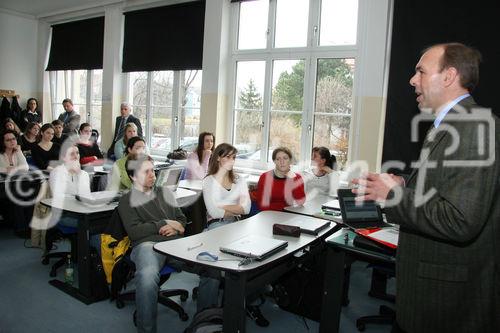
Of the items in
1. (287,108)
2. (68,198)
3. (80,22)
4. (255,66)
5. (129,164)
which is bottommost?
(68,198)

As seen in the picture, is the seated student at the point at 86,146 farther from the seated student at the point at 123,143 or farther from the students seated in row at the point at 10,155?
the students seated in row at the point at 10,155

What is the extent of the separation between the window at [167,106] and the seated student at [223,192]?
3068 mm

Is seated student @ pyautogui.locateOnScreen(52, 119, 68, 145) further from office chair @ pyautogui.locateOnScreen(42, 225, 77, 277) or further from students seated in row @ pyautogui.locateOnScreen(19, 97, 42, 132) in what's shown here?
office chair @ pyautogui.locateOnScreen(42, 225, 77, 277)

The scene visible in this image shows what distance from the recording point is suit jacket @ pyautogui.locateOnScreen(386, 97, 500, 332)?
3.85ft

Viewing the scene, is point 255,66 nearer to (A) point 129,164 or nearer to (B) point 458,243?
(A) point 129,164

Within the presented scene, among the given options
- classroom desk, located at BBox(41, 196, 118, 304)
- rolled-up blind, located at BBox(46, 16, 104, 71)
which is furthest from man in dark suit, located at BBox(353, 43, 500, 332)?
rolled-up blind, located at BBox(46, 16, 104, 71)

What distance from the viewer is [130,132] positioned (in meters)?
5.39

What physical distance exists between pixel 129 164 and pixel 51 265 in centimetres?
137

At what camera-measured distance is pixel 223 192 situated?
3357 mm

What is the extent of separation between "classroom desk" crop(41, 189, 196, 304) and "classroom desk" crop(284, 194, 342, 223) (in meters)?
1.51

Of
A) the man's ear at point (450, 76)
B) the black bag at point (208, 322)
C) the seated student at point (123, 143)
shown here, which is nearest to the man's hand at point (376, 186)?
the man's ear at point (450, 76)

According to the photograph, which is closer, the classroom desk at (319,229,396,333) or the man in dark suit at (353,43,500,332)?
the man in dark suit at (353,43,500,332)

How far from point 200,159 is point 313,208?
201cm

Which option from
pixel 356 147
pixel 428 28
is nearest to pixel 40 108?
pixel 356 147
